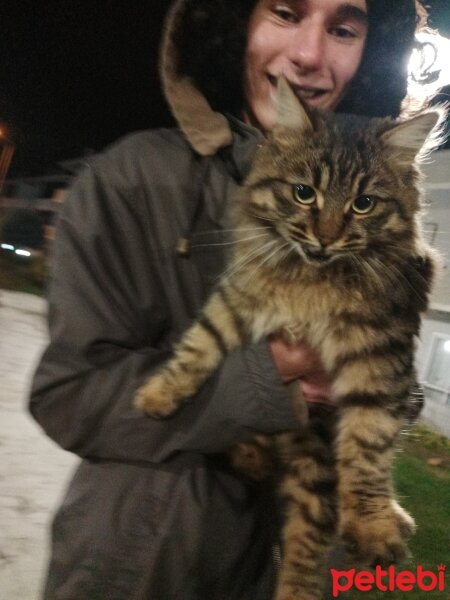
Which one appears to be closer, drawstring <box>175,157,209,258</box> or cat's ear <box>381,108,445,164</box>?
drawstring <box>175,157,209,258</box>

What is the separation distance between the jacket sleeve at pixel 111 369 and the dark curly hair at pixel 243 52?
53cm

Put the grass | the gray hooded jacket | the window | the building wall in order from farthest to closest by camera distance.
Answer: the window, the building wall, the grass, the gray hooded jacket

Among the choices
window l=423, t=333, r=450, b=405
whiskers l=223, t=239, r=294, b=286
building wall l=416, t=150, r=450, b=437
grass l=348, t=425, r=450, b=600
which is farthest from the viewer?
window l=423, t=333, r=450, b=405

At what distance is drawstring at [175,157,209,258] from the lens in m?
1.30

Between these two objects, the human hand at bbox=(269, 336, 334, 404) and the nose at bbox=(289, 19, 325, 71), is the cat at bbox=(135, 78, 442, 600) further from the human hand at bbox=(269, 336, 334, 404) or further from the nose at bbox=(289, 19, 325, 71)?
the nose at bbox=(289, 19, 325, 71)

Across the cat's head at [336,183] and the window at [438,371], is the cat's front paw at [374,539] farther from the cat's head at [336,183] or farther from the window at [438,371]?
the window at [438,371]

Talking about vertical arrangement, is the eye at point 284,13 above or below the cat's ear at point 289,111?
above

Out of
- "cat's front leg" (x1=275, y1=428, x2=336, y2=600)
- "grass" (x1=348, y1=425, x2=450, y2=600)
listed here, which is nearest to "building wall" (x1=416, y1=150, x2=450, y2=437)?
"grass" (x1=348, y1=425, x2=450, y2=600)

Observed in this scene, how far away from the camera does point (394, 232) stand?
1465mm

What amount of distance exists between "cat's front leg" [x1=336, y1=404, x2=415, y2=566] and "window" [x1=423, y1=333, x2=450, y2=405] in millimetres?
6238

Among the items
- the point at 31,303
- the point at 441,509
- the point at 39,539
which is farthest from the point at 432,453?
the point at 31,303

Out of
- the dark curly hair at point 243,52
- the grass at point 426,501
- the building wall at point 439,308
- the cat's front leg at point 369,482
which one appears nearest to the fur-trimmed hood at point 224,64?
the dark curly hair at point 243,52

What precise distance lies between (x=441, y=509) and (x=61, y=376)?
374 cm

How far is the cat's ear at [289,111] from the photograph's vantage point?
141 cm
